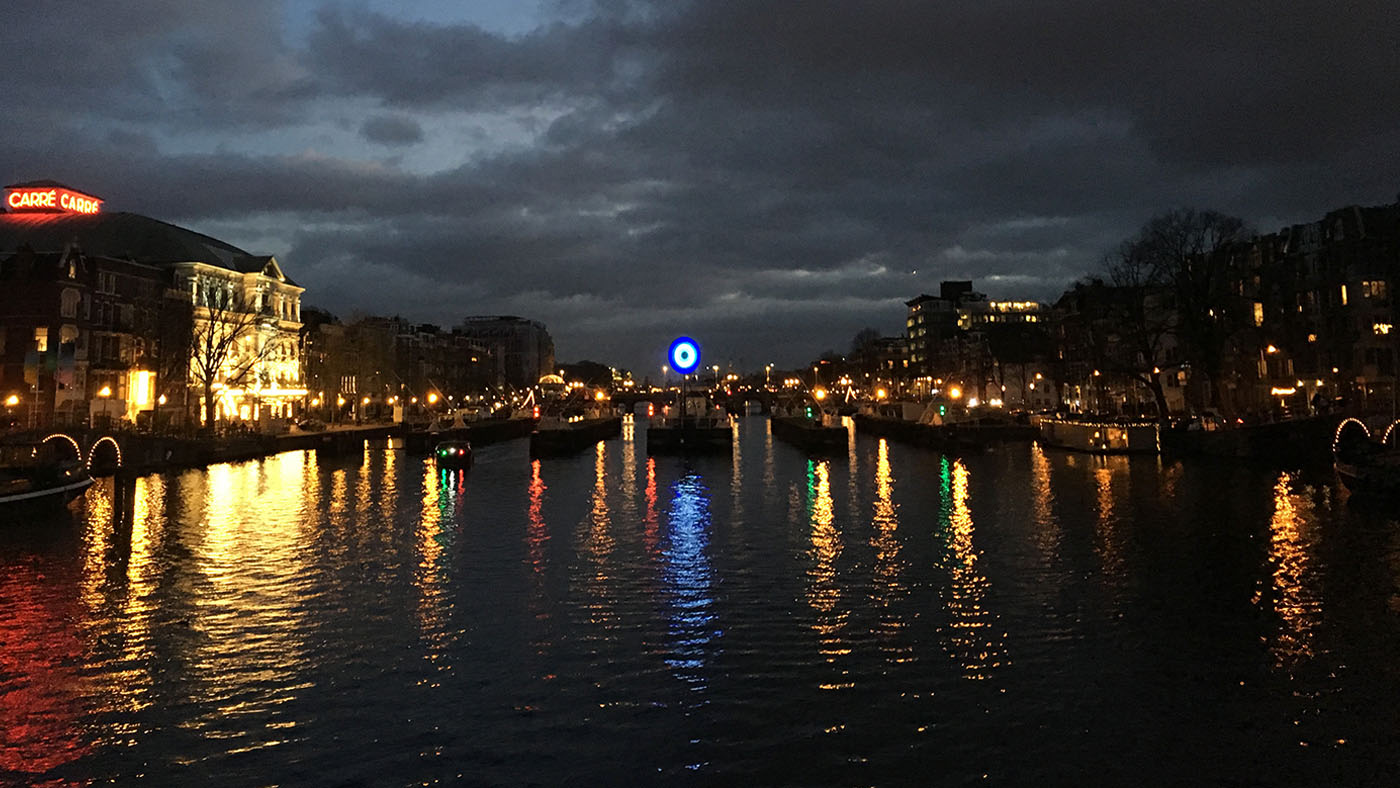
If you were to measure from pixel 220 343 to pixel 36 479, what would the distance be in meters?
47.6

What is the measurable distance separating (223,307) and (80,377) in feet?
47.0

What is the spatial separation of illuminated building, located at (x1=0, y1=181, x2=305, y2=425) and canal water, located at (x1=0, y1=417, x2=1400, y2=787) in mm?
49070

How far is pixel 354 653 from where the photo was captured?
17172 mm

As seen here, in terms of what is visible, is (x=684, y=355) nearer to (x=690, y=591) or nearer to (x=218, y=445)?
(x=218, y=445)

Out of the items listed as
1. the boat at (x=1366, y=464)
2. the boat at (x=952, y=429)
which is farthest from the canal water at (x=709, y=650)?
the boat at (x=952, y=429)

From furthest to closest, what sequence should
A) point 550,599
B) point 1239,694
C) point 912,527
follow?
point 912,527
point 550,599
point 1239,694

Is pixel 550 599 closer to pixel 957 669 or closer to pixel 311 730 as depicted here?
pixel 311 730

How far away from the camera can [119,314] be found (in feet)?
269

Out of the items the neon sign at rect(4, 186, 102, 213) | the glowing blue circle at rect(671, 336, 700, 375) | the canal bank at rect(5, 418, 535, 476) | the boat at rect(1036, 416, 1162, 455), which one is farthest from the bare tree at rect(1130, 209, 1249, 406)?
the neon sign at rect(4, 186, 102, 213)

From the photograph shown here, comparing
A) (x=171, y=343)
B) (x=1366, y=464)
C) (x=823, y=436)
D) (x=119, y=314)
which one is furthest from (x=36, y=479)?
(x=823, y=436)

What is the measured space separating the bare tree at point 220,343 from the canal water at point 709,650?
5104 centimetres

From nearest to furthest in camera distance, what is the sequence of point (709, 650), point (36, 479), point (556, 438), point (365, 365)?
point (709, 650) → point (36, 479) → point (556, 438) → point (365, 365)

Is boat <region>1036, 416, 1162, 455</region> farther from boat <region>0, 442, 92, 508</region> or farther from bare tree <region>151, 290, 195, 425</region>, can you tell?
bare tree <region>151, 290, 195, 425</region>

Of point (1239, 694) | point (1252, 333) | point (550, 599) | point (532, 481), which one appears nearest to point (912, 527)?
point (550, 599)
